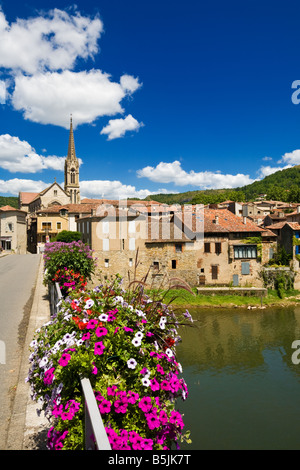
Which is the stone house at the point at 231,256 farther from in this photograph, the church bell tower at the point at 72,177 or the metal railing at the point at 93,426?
the church bell tower at the point at 72,177

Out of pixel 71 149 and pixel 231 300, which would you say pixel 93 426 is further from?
pixel 71 149

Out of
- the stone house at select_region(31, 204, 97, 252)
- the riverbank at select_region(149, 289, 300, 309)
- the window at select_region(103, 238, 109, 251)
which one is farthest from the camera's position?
the stone house at select_region(31, 204, 97, 252)

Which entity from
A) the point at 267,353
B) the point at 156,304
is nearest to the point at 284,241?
the point at 267,353

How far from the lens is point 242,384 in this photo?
16.9 m

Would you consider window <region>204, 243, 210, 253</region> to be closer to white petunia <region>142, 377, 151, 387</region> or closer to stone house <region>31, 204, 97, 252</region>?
stone house <region>31, 204, 97, 252</region>

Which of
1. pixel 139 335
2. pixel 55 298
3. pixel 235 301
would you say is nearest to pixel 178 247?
pixel 235 301

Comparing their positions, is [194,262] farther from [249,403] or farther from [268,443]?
[268,443]

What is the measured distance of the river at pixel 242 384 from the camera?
1212 cm

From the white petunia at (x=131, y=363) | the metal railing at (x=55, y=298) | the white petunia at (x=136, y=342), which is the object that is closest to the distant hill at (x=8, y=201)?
the metal railing at (x=55, y=298)

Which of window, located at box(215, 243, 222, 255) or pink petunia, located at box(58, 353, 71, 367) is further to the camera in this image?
window, located at box(215, 243, 222, 255)

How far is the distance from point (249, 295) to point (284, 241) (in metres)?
11.3

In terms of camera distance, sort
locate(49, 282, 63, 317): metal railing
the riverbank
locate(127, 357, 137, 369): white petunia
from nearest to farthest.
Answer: locate(127, 357, 137, 369): white petunia < locate(49, 282, 63, 317): metal railing < the riverbank

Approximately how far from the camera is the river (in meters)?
12.1

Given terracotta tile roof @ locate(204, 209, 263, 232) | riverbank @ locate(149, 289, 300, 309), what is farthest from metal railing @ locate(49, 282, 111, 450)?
terracotta tile roof @ locate(204, 209, 263, 232)
